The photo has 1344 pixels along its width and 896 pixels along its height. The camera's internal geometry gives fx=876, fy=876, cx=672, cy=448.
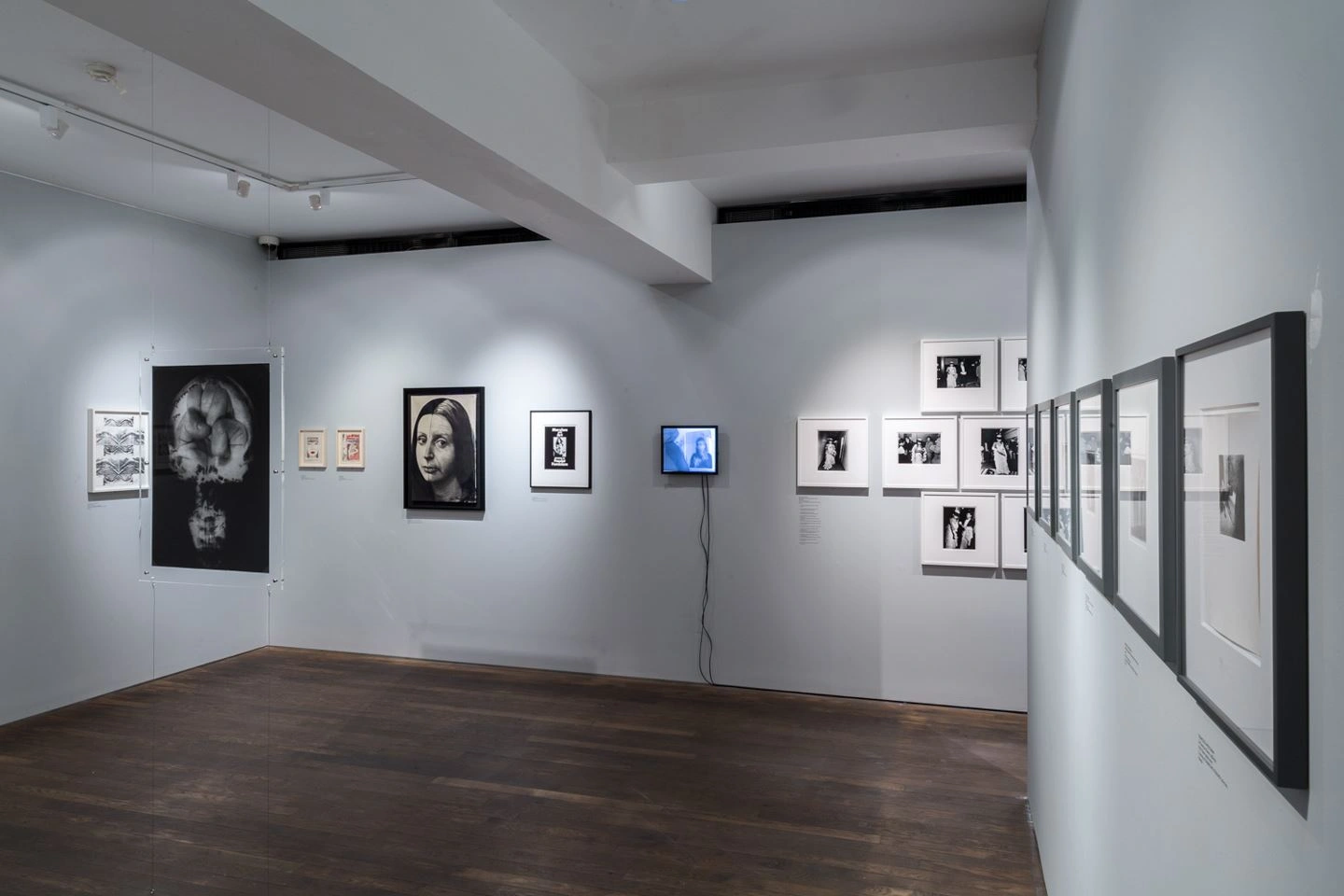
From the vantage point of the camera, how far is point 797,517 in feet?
20.8

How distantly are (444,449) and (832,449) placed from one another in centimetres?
321

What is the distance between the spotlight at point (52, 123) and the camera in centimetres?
253

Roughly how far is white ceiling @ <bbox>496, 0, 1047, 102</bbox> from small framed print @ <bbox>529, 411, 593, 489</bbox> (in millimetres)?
3215

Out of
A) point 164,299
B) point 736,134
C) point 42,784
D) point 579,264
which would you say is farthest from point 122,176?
point 579,264

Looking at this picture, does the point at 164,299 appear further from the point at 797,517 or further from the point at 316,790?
the point at 797,517

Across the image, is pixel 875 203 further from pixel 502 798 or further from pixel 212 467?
pixel 212 467

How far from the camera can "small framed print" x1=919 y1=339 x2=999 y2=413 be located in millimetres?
5910

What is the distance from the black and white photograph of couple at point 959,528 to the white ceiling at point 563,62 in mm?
2718

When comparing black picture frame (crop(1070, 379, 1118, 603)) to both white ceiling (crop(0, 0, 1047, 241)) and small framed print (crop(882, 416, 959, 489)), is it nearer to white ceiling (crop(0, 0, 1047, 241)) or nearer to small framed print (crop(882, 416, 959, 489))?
white ceiling (crop(0, 0, 1047, 241))

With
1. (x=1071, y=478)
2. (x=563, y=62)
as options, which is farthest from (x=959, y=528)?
(x=563, y=62)

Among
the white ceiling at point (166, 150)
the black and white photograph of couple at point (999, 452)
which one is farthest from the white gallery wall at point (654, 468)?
the white ceiling at point (166, 150)

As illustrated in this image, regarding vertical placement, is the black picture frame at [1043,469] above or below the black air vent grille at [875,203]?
below

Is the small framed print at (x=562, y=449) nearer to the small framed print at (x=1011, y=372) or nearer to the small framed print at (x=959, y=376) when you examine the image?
the small framed print at (x=959, y=376)

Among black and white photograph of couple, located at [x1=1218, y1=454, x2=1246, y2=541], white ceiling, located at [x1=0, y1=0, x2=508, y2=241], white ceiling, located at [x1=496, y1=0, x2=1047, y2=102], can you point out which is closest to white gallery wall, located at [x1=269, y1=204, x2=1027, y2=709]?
white ceiling, located at [x1=0, y1=0, x2=508, y2=241]
